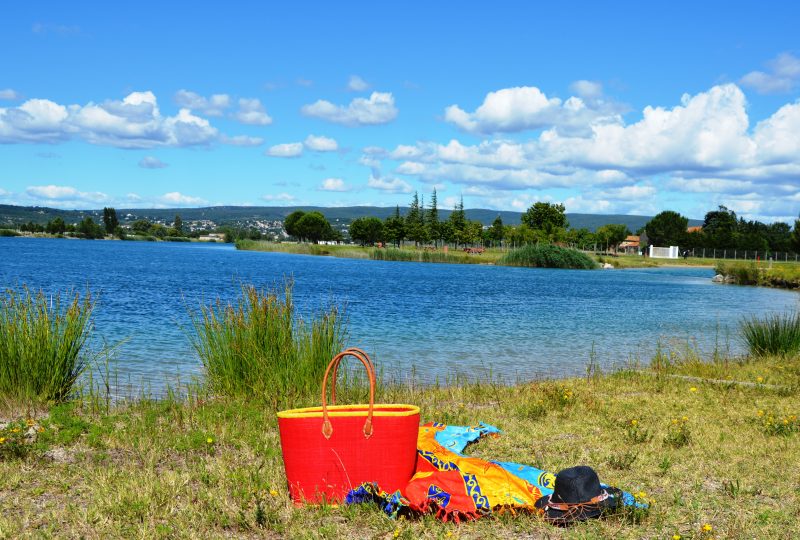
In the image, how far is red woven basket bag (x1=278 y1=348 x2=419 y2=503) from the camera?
16.8ft

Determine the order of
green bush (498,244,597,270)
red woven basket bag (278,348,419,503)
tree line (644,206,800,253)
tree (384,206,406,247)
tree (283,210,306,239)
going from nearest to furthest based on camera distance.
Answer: red woven basket bag (278,348,419,503) → green bush (498,244,597,270) → tree line (644,206,800,253) → tree (384,206,406,247) → tree (283,210,306,239)

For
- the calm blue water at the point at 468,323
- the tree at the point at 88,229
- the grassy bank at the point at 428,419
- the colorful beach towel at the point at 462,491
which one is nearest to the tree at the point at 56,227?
the tree at the point at 88,229

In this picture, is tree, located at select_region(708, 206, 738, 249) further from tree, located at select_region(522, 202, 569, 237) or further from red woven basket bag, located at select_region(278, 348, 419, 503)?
red woven basket bag, located at select_region(278, 348, 419, 503)

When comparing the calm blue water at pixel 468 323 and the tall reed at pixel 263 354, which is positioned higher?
the tall reed at pixel 263 354

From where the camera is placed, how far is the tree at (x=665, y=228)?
127 metres

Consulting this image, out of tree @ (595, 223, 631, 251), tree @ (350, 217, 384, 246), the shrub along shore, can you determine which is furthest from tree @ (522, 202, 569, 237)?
the shrub along shore

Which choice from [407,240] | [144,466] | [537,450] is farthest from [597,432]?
[407,240]

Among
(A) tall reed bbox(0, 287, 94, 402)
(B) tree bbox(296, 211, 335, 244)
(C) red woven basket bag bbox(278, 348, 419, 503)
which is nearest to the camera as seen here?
(C) red woven basket bag bbox(278, 348, 419, 503)

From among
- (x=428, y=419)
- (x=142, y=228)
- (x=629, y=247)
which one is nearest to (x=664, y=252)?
(x=629, y=247)

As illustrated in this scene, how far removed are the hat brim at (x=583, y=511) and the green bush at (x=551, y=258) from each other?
71443mm

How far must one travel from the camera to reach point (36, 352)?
7809mm

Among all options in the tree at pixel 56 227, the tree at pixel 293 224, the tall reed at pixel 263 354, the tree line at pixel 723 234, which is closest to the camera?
the tall reed at pixel 263 354

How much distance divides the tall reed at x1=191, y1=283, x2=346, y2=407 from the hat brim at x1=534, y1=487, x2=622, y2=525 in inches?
Answer: 162

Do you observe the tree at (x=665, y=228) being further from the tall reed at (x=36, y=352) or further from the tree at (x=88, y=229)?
the tall reed at (x=36, y=352)
